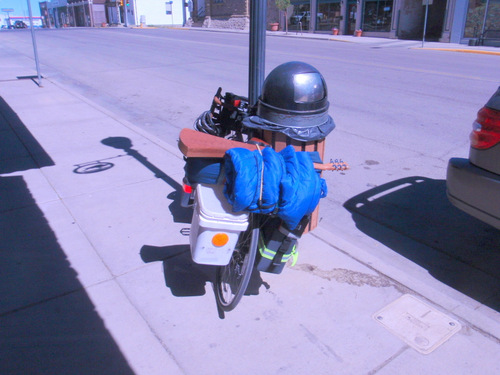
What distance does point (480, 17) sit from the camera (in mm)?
24984

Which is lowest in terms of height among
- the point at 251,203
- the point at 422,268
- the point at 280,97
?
the point at 422,268

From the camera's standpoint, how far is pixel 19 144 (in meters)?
6.64

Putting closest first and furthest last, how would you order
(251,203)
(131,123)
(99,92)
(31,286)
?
(251,203) → (31,286) → (131,123) → (99,92)

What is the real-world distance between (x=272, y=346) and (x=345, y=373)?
0.45 metres

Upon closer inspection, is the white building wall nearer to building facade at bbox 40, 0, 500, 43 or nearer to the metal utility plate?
building facade at bbox 40, 0, 500, 43

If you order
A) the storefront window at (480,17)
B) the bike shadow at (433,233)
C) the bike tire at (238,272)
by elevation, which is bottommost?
the bike shadow at (433,233)

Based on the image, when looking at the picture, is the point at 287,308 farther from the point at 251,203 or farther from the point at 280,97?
the point at 280,97

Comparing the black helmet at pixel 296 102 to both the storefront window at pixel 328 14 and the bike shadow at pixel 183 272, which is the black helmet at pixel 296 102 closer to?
the bike shadow at pixel 183 272

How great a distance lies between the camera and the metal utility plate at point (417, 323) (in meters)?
2.75

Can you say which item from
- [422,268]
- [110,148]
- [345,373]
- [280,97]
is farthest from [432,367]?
[110,148]

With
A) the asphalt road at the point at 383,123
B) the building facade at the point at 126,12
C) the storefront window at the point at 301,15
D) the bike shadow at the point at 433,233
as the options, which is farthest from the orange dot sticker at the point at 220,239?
the building facade at the point at 126,12

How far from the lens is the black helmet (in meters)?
3.18

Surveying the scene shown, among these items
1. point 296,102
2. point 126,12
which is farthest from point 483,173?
point 126,12

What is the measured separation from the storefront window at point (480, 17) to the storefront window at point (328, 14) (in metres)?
10.5
